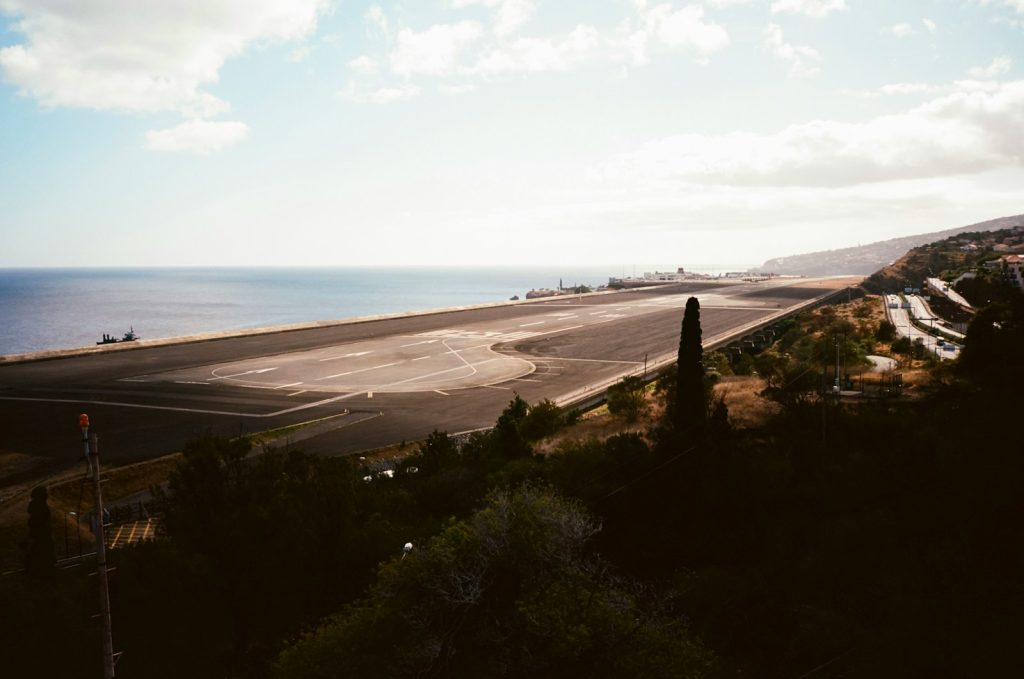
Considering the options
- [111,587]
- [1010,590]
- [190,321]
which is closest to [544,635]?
[111,587]

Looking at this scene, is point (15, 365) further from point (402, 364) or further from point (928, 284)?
point (928, 284)

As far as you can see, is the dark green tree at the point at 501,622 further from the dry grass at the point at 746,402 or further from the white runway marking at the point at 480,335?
the white runway marking at the point at 480,335

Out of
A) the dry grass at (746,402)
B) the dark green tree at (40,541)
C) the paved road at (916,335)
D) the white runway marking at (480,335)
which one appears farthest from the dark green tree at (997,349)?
the white runway marking at (480,335)

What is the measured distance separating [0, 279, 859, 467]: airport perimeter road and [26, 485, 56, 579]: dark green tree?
46.5 feet

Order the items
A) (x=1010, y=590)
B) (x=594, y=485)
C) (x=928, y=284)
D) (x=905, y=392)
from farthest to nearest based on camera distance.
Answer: (x=928, y=284) < (x=905, y=392) < (x=594, y=485) < (x=1010, y=590)

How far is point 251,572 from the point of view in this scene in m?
17.2

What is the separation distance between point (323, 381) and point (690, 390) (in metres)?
31.4

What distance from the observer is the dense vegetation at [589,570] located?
1404 centimetres

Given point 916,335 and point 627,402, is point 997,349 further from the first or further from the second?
point 916,335

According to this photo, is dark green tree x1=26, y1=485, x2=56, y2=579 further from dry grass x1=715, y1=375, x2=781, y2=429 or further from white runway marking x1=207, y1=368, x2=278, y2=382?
white runway marking x1=207, y1=368, x2=278, y2=382

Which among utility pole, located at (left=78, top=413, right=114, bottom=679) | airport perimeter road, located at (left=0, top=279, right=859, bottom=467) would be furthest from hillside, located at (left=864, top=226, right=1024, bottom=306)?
utility pole, located at (left=78, top=413, right=114, bottom=679)

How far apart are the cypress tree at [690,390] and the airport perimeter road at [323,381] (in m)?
14.5

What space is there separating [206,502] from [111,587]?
18.7 feet

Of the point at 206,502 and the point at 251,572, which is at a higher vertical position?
the point at 206,502
